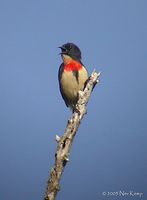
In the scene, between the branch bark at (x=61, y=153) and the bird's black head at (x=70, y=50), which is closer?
the branch bark at (x=61, y=153)

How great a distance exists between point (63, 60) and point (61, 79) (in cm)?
43

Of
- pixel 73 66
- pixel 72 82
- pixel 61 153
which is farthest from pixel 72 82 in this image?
pixel 61 153

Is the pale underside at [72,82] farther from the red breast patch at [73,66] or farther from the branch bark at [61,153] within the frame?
the branch bark at [61,153]

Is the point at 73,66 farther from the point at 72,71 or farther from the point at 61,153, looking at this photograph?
the point at 61,153

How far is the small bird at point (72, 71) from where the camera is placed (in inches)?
333

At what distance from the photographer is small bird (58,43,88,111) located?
8461 mm

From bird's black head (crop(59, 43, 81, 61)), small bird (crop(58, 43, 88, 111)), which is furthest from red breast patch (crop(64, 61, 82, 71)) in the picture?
bird's black head (crop(59, 43, 81, 61))

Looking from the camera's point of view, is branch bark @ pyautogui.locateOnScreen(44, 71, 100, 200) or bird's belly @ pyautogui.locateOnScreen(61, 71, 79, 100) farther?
bird's belly @ pyautogui.locateOnScreen(61, 71, 79, 100)

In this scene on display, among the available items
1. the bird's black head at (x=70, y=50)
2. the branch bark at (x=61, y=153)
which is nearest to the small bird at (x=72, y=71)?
the bird's black head at (x=70, y=50)

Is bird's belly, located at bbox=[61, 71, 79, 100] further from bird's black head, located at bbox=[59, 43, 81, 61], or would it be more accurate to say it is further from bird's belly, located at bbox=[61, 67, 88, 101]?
bird's black head, located at bbox=[59, 43, 81, 61]

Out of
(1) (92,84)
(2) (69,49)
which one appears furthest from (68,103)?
(1) (92,84)

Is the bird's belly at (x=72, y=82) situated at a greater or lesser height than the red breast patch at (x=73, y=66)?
lesser

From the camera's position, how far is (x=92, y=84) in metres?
6.52

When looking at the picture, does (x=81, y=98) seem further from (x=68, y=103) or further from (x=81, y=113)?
(x=68, y=103)
